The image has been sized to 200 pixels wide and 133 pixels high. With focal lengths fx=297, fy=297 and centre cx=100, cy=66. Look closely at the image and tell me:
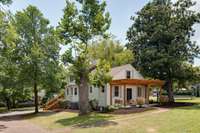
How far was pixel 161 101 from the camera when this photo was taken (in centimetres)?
3578

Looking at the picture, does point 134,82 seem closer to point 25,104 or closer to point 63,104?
point 63,104

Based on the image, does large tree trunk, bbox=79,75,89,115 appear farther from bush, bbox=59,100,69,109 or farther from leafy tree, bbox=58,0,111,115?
bush, bbox=59,100,69,109

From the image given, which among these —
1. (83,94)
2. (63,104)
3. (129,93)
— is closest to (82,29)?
(83,94)


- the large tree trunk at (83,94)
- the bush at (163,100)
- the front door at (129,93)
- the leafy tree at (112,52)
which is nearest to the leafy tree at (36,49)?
the large tree trunk at (83,94)

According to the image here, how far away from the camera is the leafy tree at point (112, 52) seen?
57.1m

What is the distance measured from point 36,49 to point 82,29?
925 centimetres

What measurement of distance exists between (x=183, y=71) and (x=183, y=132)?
22.9m

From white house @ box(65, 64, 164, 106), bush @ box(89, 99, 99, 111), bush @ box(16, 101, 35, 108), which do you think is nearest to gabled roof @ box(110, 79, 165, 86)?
white house @ box(65, 64, 164, 106)

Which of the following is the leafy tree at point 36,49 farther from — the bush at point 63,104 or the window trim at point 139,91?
the window trim at point 139,91

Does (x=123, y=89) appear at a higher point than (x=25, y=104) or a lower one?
higher

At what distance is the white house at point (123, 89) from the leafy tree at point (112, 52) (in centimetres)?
2018

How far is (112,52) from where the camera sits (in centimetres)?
6153

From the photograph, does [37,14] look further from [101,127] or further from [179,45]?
[101,127]

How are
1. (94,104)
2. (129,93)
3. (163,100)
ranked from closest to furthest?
(94,104) < (129,93) < (163,100)
